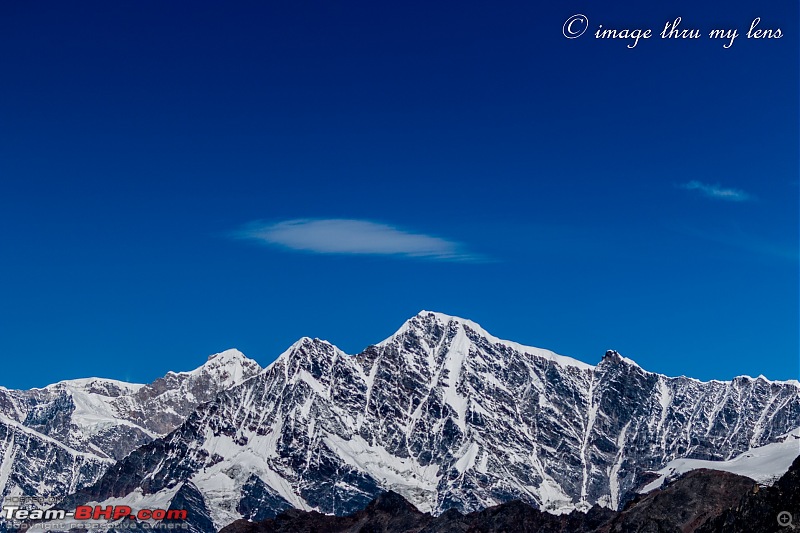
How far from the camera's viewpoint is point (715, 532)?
655 feet

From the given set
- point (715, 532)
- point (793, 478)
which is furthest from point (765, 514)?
point (715, 532)

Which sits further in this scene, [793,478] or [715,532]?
[715,532]

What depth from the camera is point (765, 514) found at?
174 m

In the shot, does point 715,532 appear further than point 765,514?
Yes

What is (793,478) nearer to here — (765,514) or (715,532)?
(765,514)

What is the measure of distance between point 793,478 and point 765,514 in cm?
668

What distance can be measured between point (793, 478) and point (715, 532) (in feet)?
101

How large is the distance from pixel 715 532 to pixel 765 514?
26747 millimetres

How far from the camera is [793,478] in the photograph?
172250 millimetres
